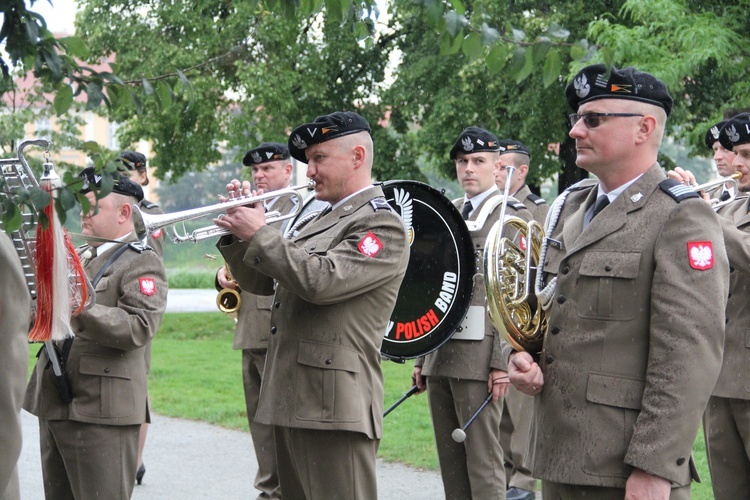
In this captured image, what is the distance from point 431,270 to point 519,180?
2350mm

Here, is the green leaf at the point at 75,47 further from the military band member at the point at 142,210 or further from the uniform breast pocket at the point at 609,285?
the military band member at the point at 142,210

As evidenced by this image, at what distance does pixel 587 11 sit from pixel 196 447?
9.42 m

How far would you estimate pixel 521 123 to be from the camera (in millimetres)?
15867

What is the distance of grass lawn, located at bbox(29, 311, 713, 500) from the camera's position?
8469mm

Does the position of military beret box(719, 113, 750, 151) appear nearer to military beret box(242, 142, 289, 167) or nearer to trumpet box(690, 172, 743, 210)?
trumpet box(690, 172, 743, 210)

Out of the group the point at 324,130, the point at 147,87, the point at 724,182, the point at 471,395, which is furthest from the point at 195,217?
the point at 724,182

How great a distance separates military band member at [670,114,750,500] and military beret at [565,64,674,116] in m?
1.72

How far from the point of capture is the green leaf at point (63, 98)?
9.70ft

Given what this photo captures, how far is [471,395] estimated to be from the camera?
647 cm

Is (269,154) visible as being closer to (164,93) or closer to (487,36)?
(164,93)

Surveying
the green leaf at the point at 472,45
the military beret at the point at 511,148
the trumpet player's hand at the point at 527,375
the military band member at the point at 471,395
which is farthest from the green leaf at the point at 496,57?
the military beret at the point at 511,148

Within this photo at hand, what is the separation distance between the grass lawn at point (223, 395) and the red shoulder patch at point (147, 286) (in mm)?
3445

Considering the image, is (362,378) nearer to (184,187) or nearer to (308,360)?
(308,360)

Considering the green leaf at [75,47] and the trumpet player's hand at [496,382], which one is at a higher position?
the green leaf at [75,47]
